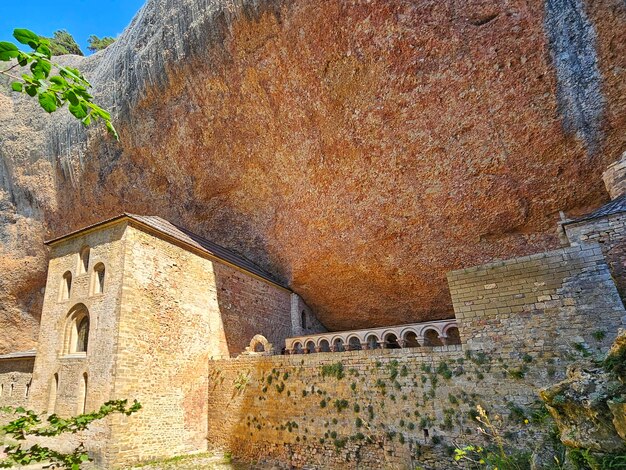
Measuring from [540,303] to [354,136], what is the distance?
737 centimetres

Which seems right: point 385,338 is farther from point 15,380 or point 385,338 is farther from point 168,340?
point 15,380

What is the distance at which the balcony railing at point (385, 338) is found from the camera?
10062 mm

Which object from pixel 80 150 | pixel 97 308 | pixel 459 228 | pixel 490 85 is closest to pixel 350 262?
pixel 459 228

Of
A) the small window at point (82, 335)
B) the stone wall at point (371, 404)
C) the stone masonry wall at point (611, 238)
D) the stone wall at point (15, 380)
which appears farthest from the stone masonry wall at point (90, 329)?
the stone masonry wall at point (611, 238)

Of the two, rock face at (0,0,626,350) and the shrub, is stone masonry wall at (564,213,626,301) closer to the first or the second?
rock face at (0,0,626,350)

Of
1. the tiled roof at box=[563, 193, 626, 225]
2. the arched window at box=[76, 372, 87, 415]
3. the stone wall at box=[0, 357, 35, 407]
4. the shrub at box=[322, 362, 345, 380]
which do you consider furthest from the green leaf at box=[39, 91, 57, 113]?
the stone wall at box=[0, 357, 35, 407]

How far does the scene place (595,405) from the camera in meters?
4.08

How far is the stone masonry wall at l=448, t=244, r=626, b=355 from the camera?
6969 mm

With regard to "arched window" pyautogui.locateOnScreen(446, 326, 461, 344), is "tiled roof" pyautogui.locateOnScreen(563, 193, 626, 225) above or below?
above

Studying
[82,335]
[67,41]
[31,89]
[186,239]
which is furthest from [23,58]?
[67,41]

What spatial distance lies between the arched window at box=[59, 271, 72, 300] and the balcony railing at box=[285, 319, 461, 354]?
7699mm

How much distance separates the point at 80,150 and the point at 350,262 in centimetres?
1356

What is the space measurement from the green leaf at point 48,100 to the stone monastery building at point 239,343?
8.27 meters

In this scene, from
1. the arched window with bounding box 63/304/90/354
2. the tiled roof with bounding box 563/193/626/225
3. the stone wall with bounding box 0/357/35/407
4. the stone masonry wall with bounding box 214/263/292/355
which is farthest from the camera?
the stone wall with bounding box 0/357/35/407
